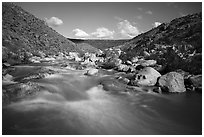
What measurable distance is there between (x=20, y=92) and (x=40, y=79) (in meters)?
3.07

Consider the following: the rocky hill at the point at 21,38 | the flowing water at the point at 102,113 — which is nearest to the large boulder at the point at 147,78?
the flowing water at the point at 102,113

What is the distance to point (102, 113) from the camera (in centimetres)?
621

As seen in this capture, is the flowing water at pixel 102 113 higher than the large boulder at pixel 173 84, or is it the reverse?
the large boulder at pixel 173 84

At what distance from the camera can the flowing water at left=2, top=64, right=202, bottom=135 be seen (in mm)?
5109

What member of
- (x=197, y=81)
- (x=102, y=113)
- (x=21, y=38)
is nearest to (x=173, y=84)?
(x=197, y=81)

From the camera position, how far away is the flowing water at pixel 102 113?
511cm

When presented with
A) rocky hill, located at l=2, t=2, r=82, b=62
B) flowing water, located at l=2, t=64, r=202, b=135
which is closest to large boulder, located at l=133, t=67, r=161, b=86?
flowing water, located at l=2, t=64, r=202, b=135

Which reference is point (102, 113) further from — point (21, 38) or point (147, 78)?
point (21, 38)

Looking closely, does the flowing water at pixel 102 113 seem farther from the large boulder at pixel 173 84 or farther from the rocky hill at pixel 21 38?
the rocky hill at pixel 21 38

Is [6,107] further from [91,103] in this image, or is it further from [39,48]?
[39,48]

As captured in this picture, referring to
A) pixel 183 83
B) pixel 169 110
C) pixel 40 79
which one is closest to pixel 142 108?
pixel 169 110

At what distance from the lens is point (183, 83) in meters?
8.24

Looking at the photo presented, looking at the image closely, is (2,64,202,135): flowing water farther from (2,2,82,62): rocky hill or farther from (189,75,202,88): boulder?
(2,2,82,62): rocky hill

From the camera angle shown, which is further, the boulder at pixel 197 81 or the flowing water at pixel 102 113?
the boulder at pixel 197 81
